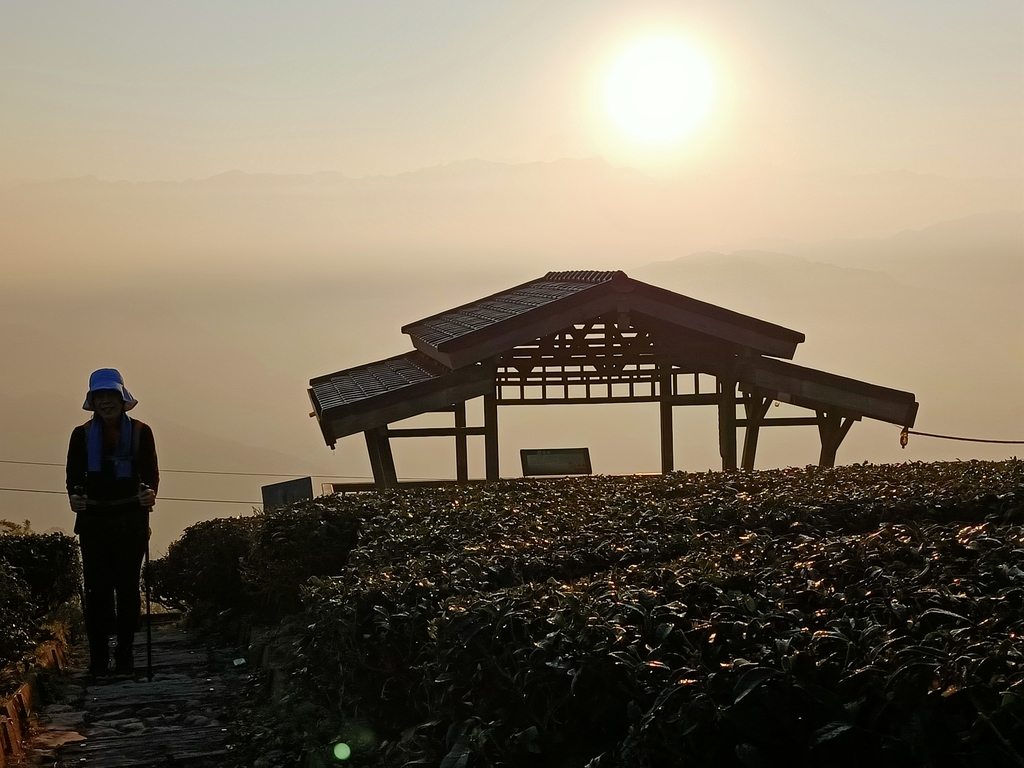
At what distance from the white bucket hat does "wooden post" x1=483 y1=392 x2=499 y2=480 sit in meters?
8.07

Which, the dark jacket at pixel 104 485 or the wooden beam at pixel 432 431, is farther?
the wooden beam at pixel 432 431

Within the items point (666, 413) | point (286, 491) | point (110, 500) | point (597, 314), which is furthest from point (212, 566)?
point (666, 413)

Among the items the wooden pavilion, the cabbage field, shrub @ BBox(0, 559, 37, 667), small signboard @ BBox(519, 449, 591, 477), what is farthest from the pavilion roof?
shrub @ BBox(0, 559, 37, 667)

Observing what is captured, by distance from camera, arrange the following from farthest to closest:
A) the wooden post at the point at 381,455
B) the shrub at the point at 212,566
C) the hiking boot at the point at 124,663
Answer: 1. the wooden post at the point at 381,455
2. the shrub at the point at 212,566
3. the hiking boot at the point at 124,663

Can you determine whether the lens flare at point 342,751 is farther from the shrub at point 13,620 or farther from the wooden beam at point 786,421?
the wooden beam at point 786,421

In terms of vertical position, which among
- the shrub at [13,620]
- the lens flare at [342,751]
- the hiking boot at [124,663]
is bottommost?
the lens flare at [342,751]

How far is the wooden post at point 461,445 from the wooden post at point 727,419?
12.9 feet

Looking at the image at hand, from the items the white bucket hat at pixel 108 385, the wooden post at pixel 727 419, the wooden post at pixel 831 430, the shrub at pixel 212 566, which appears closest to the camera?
the white bucket hat at pixel 108 385

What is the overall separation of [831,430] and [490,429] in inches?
214

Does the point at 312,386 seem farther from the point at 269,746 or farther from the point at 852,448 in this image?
the point at 852,448

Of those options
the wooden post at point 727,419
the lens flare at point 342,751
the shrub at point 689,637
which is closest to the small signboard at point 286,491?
the shrub at point 689,637

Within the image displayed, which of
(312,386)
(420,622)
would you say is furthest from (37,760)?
(312,386)

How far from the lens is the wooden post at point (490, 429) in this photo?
648 inches

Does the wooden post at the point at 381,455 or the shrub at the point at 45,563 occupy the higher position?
the wooden post at the point at 381,455
